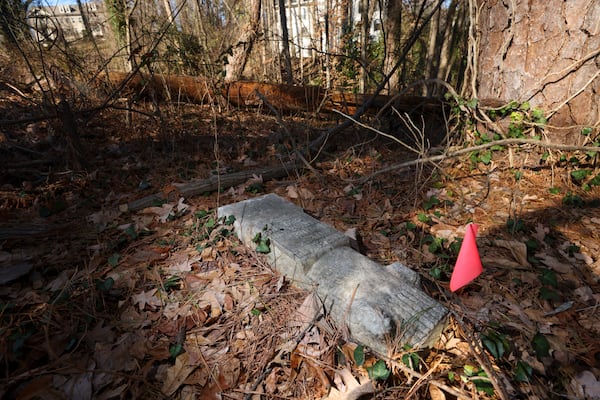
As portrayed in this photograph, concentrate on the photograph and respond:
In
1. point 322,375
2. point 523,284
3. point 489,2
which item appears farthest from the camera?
point 489,2

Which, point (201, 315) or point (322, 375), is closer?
point (322, 375)

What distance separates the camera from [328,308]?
1.48m

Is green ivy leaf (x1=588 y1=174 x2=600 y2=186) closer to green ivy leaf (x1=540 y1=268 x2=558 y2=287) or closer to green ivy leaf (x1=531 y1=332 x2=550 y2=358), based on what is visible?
green ivy leaf (x1=540 y1=268 x2=558 y2=287)

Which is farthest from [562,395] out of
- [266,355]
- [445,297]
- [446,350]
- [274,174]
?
[274,174]

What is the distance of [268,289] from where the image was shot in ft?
5.63

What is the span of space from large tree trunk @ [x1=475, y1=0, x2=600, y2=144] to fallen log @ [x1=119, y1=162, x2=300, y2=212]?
7.70ft

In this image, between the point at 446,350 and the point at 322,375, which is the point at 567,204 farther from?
the point at 322,375

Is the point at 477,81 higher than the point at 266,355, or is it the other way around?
the point at 477,81

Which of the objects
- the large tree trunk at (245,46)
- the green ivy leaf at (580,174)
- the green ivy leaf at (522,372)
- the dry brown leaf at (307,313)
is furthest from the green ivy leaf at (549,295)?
the large tree trunk at (245,46)

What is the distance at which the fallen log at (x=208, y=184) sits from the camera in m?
2.66

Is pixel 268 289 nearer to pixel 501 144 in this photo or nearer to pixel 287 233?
pixel 287 233

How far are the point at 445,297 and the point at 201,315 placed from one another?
4.41 ft

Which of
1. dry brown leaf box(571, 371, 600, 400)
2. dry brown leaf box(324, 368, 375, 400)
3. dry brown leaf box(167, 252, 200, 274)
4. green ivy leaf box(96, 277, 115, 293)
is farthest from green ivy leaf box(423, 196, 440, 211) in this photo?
green ivy leaf box(96, 277, 115, 293)

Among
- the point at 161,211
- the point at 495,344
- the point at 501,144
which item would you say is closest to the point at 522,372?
the point at 495,344
